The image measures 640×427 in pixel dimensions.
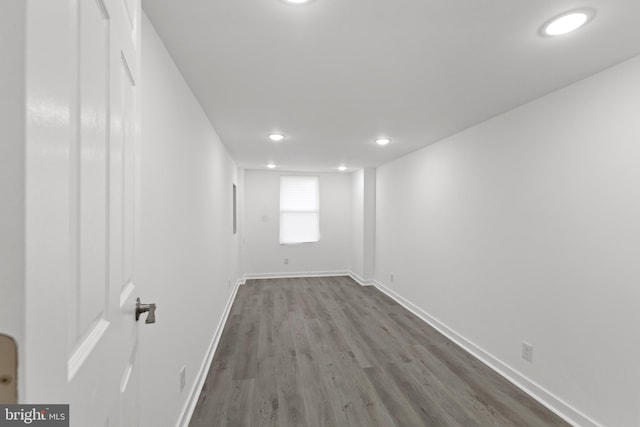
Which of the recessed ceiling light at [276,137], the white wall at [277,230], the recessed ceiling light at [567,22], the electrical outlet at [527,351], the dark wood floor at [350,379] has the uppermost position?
the recessed ceiling light at [567,22]

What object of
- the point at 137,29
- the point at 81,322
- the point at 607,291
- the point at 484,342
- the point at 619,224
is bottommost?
the point at 484,342

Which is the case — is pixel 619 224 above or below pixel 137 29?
below

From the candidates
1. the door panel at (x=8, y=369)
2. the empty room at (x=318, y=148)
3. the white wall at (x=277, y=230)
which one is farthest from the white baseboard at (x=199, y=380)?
the white wall at (x=277, y=230)

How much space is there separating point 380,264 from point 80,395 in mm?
5002

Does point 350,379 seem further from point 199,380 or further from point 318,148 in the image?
point 318,148

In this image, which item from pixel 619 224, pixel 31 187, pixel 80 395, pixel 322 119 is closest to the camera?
pixel 31 187

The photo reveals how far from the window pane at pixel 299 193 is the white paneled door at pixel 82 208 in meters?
5.21

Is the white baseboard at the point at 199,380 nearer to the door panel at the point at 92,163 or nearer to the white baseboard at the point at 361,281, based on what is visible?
the door panel at the point at 92,163

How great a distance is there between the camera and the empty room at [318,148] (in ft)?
1.21

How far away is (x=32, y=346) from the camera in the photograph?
1.01 feet


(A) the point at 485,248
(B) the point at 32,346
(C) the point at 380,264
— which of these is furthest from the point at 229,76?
(C) the point at 380,264

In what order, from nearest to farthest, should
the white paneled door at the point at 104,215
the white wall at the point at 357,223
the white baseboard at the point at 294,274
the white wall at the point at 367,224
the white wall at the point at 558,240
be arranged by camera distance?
the white paneled door at the point at 104,215 < the white wall at the point at 558,240 < the white wall at the point at 367,224 < the white wall at the point at 357,223 < the white baseboard at the point at 294,274

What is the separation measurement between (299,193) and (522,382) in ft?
15.6

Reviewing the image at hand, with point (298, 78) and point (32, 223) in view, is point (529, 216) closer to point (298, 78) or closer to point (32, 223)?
point (298, 78)
